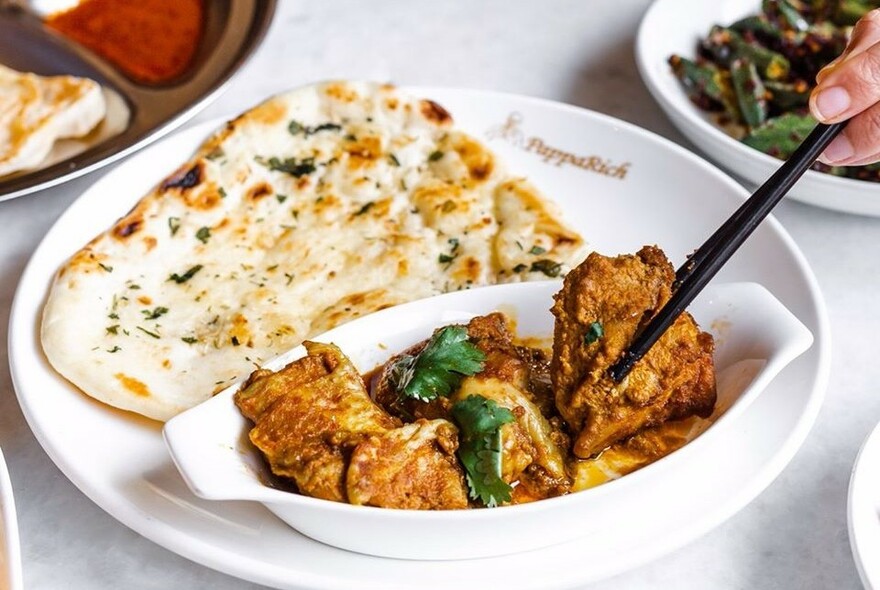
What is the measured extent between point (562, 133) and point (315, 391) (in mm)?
1757

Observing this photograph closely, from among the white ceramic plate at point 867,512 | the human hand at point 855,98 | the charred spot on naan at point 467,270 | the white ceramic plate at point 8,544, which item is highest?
the human hand at point 855,98

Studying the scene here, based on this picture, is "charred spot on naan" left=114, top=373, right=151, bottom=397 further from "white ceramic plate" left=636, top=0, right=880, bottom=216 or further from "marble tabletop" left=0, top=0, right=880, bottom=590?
"white ceramic plate" left=636, top=0, right=880, bottom=216

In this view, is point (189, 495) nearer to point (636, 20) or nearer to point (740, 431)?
point (740, 431)

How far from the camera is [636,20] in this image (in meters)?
4.98

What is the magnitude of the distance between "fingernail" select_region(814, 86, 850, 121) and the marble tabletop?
0.96 m

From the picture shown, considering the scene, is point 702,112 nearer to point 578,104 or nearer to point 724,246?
point 578,104

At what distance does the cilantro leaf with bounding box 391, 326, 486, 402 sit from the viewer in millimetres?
2432

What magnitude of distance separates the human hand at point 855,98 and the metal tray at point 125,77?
2.20 metres

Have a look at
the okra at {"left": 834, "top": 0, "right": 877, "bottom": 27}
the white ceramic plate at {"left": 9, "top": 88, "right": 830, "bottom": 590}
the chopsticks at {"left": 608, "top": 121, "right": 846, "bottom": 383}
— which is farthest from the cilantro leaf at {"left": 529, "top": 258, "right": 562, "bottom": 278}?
the okra at {"left": 834, "top": 0, "right": 877, "bottom": 27}

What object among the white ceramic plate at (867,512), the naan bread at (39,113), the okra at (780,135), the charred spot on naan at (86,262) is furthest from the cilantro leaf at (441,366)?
the naan bread at (39,113)

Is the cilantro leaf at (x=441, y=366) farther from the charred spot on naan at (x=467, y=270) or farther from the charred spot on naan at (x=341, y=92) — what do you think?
the charred spot on naan at (x=341, y=92)

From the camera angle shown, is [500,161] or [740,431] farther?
[500,161]

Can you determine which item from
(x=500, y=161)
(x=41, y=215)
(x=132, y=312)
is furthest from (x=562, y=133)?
(x=41, y=215)

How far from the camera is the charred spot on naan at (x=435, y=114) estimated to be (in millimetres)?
3598
